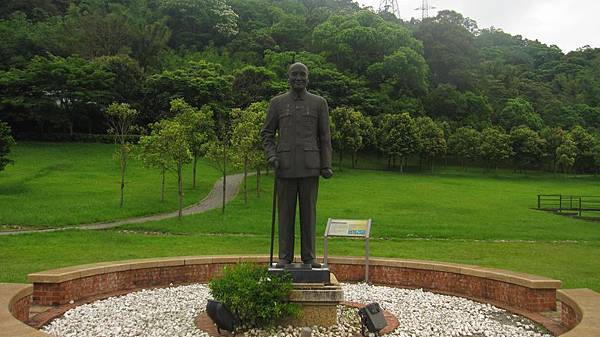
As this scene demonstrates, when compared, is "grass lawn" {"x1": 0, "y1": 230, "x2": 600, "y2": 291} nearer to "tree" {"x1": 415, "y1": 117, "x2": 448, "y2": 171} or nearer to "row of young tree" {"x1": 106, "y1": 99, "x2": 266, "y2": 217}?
"row of young tree" {"x1": 106, "y1": 99, "x2": 266, "y2": 217}

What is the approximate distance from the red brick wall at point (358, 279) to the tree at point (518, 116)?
207 ft

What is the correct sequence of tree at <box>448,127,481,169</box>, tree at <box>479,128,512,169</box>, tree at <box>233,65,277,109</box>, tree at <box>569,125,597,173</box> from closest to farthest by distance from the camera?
tree at <box>233,65,277,109</box> < tree at <box>479,128,512,169</box> < tree at <box>448,127,481,169</box> < tree at <box>569,125,597,173</box>

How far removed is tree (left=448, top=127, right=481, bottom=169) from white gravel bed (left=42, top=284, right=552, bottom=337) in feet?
167

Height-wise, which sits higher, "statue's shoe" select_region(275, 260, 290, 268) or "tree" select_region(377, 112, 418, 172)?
"tree" select_region(377, 112, 418, 172)

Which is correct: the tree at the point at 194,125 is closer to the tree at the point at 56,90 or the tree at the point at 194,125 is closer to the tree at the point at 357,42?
the tree at the point at 56,90

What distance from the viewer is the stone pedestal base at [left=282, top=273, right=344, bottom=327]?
8758mm

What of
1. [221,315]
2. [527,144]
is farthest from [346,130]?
[221,315]

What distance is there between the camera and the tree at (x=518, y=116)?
70.6 m

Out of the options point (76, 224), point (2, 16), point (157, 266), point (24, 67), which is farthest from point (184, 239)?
point (2, 16)

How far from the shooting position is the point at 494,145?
195 feet

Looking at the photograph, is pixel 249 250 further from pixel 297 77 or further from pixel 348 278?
pixel 297 77

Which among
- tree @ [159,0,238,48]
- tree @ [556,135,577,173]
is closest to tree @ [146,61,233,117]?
tree @ [159,0,238,48]

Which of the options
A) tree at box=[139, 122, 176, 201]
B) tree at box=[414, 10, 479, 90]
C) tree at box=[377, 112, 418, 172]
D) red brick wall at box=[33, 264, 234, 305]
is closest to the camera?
red brick wall at box=[33, 264, 234, 305]

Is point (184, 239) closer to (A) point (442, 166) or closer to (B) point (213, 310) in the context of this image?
(B) point (213, 310)
